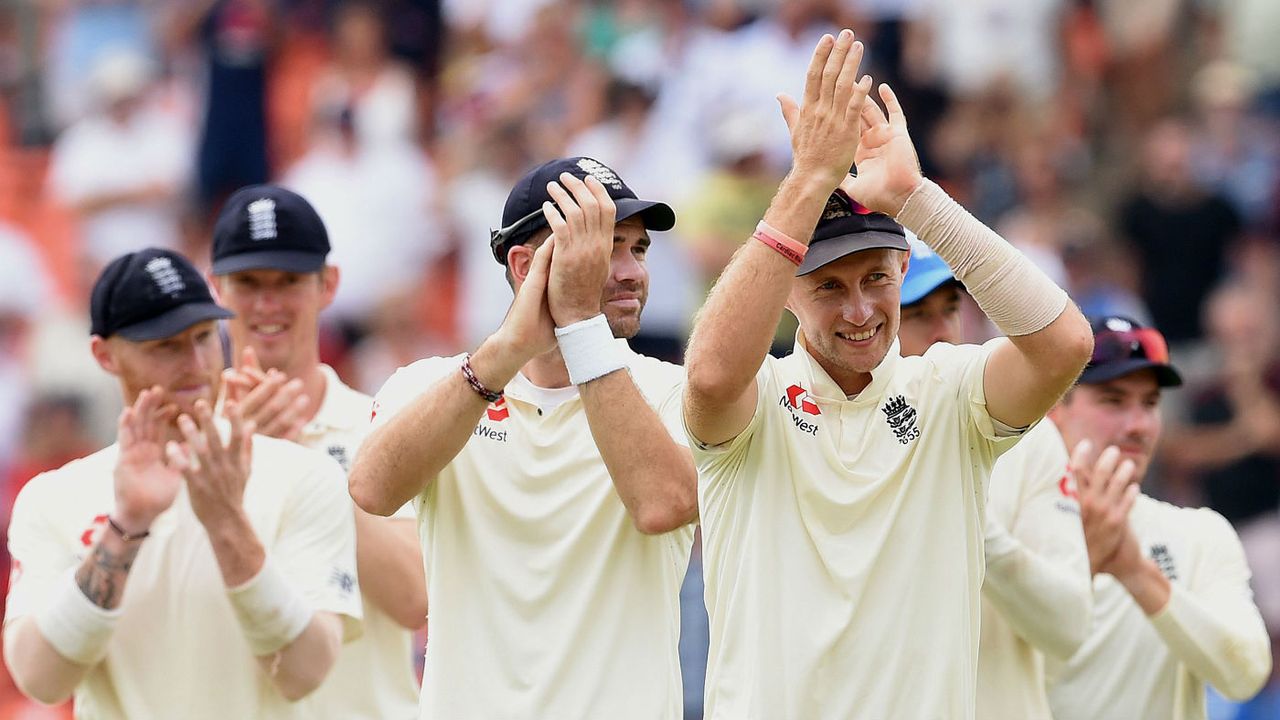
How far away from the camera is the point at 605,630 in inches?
192

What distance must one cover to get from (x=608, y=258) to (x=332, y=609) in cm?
173

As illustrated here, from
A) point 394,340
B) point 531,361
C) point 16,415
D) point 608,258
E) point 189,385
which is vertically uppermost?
point 608,258

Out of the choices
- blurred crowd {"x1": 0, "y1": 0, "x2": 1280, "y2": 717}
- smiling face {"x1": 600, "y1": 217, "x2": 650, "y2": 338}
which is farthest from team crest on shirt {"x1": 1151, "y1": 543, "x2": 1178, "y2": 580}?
blurred crowd {"x1": 0, "y1": 0, "x2": 1280, "y2": 717}

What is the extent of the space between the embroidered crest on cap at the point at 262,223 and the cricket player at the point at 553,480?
176cm

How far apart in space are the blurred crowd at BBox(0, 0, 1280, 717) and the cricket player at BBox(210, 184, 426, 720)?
4489mm

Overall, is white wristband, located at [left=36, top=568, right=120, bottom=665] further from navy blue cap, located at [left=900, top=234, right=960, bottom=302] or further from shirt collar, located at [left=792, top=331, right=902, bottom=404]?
navy blue cap, located at [left=900, top=234, right=960, bottom=302]

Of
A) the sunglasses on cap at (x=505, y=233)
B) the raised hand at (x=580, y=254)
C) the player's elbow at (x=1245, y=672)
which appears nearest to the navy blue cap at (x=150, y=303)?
the sunglasses on cap at (x=505, y=233)

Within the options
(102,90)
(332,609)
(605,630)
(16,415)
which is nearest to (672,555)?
(605,630)

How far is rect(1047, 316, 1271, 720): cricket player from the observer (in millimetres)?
6133

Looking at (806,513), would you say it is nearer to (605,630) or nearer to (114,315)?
(605,630)

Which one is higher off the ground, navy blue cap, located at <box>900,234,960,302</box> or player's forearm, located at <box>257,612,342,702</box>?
navy blue cap, located at <box>900,234,960,302</box>

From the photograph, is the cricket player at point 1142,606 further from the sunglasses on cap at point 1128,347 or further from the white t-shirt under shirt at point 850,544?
the white t-shirt under shirt at point 850,544

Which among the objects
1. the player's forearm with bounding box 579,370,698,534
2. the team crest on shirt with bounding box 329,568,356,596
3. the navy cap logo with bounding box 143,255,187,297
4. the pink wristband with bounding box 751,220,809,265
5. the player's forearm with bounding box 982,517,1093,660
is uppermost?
→ the pink wristband with bounding box 751,220,809,265

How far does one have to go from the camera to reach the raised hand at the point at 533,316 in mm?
4676
